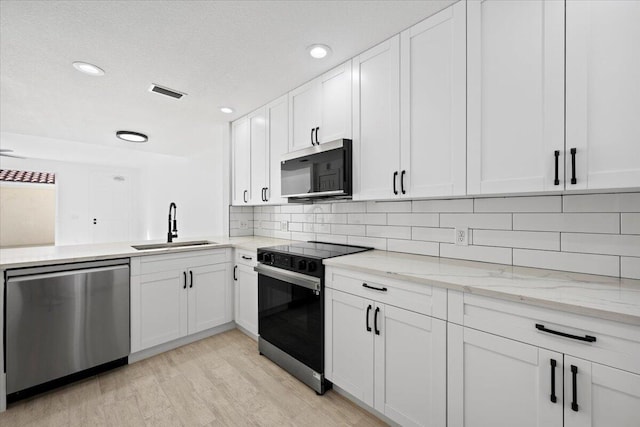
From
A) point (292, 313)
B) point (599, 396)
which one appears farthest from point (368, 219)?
point (599, 396)

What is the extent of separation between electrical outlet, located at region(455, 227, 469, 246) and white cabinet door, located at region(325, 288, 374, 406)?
740mm

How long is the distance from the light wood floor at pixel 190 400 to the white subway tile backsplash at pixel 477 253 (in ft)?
3.78

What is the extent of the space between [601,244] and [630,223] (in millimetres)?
143

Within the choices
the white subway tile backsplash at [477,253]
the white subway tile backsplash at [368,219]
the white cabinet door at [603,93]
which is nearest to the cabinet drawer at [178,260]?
the white subway tile backsplash at [368,219]

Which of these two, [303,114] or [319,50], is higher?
[319,50]

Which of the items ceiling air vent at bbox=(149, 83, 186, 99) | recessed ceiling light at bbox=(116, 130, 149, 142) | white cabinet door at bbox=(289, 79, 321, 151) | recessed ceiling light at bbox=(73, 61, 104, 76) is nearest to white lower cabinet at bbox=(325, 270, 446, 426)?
white cabinet door at bbox=(289, 79, 321, 151)

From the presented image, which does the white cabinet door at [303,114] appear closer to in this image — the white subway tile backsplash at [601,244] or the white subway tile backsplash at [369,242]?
the white subway tile backsplash at [369,242]

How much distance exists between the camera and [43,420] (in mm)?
1728

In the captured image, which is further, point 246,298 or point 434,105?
point 246,298

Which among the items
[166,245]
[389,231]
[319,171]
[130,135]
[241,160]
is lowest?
[166,245]

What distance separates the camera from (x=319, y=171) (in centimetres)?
222

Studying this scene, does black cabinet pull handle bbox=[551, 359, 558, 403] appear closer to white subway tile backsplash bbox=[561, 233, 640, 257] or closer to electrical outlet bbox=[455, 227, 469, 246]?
white subway tile backsplash bbox=[561, 233, 640, 257]

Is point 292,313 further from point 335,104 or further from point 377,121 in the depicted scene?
point 335,104

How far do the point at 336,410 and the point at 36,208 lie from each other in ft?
26.7
